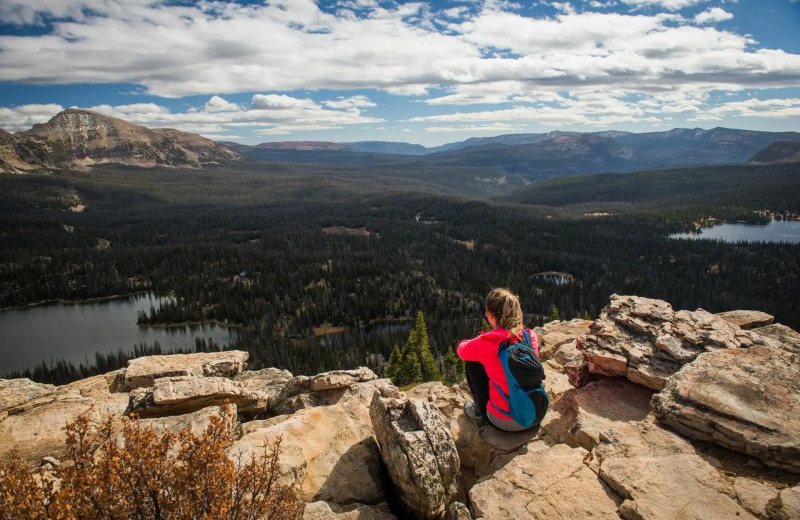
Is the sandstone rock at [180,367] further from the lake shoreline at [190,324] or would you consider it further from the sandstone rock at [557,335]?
the lake shoreline at [190,324]

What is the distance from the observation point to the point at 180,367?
80.1ft

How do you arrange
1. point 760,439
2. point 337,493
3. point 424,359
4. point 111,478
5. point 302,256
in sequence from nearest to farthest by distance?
point 111,478 < point 760,439 < point 337,493 < point 424,359 < point 302,256

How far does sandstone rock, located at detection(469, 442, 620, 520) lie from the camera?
912 centimetres

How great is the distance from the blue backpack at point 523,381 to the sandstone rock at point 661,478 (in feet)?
5.94

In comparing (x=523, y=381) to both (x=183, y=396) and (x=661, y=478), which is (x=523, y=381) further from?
(x=183, y=396)

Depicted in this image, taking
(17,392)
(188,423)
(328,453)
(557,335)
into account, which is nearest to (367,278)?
(557,335)

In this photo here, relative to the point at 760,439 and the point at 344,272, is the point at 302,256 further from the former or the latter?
the point at 760,439

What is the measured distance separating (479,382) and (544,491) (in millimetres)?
3173

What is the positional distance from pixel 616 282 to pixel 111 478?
5569 inches

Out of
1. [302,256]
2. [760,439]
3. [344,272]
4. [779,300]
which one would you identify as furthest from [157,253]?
[779,300]

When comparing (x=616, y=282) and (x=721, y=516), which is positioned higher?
(x=721, y=516)

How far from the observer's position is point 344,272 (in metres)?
136

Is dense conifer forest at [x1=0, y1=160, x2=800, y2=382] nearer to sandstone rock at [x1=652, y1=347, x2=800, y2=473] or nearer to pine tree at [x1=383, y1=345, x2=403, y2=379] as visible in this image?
pine tree at [x1=383, y1=345, x2=403, y2=379]

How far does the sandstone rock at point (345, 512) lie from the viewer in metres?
9.62
